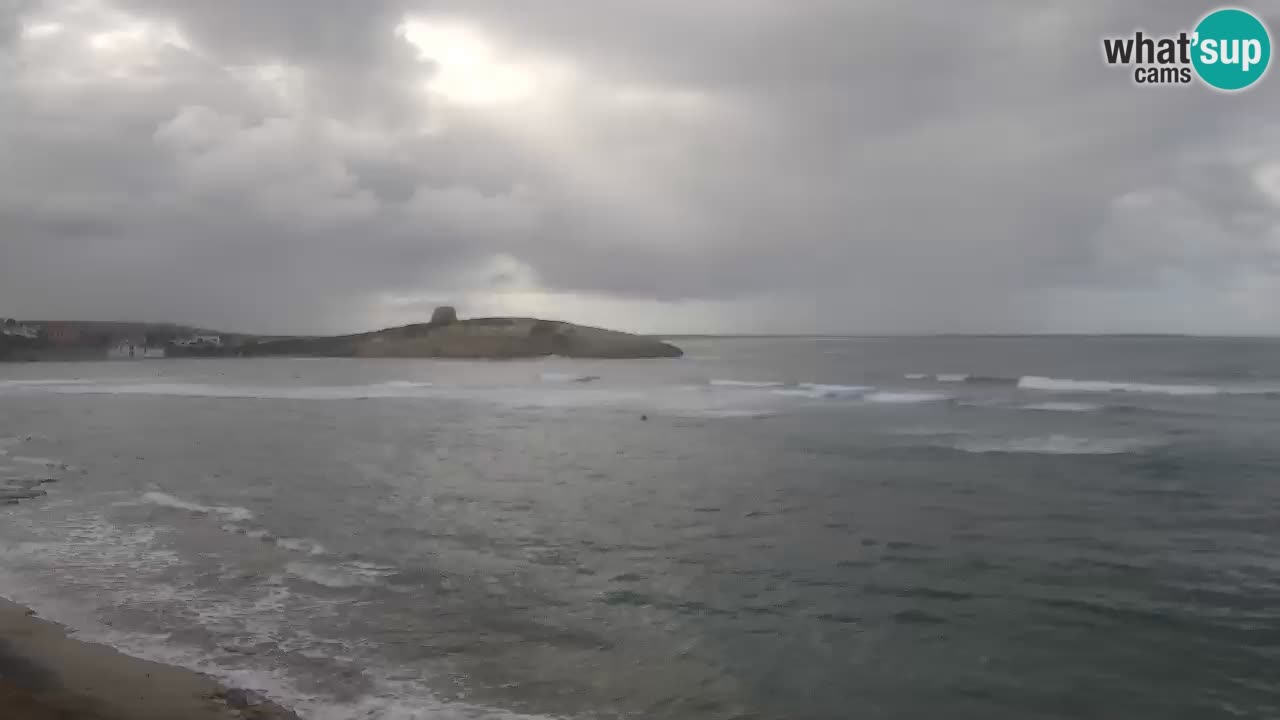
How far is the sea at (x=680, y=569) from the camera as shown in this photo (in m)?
7.70

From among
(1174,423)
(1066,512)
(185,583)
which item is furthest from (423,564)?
(1174,423)

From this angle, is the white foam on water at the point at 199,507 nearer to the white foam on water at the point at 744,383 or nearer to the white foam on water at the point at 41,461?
the white foam on water at the point at 41,461

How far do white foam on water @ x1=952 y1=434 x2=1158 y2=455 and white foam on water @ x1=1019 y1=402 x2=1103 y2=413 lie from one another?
1006 centimetres

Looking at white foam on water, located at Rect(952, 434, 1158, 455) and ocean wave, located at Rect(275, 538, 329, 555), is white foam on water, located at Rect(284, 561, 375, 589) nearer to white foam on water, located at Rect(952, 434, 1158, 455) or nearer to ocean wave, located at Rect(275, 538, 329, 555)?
ocean wave, located at Rect(275, 538, 329, 555)

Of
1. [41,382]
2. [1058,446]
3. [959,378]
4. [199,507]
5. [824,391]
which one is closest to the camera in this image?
[199,507]

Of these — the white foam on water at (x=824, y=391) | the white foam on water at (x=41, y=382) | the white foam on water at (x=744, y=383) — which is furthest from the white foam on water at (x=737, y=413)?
the white foam on water at (x=41, y=382)

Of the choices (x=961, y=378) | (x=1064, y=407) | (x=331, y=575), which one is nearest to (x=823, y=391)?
(x=1064, y=407)

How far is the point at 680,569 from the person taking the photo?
38.2 feet

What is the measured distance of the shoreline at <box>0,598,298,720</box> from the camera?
6527 mm

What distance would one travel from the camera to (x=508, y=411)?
3738 cm

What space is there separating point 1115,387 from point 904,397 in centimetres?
1446

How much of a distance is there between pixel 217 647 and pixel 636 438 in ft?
62.9

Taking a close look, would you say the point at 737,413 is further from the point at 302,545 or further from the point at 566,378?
the point at 566,378

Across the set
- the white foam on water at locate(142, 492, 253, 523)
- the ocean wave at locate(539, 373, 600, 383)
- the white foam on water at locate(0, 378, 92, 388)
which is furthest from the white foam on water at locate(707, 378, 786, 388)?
the white foam on water at locate(0, 378, 92, 388)
